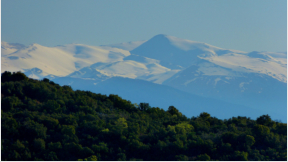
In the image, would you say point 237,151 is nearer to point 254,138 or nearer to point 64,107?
point 254,138

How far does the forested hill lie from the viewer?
96.1ft

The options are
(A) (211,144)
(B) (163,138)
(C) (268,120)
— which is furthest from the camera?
(C) (268,120)

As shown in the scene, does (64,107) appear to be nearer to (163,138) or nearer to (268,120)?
(163,138)

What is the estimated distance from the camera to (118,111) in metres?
43.5

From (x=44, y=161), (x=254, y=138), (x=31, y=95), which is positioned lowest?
(x=44, y=161)

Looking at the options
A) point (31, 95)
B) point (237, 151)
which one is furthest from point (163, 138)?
point (31, 95)

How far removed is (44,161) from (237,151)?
15.8m

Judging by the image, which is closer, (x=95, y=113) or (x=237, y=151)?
(x=237, y=151)

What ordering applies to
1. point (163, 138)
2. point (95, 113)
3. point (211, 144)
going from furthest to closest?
point (95, 113), point (163, 138), point (211, 144)

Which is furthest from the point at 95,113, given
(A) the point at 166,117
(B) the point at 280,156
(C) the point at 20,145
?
(B) the point at 280,156

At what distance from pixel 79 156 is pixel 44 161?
3.25 metres

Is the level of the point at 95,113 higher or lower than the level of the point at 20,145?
higher

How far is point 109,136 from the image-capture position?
33000 mm

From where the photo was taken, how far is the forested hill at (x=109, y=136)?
96.1 ft
